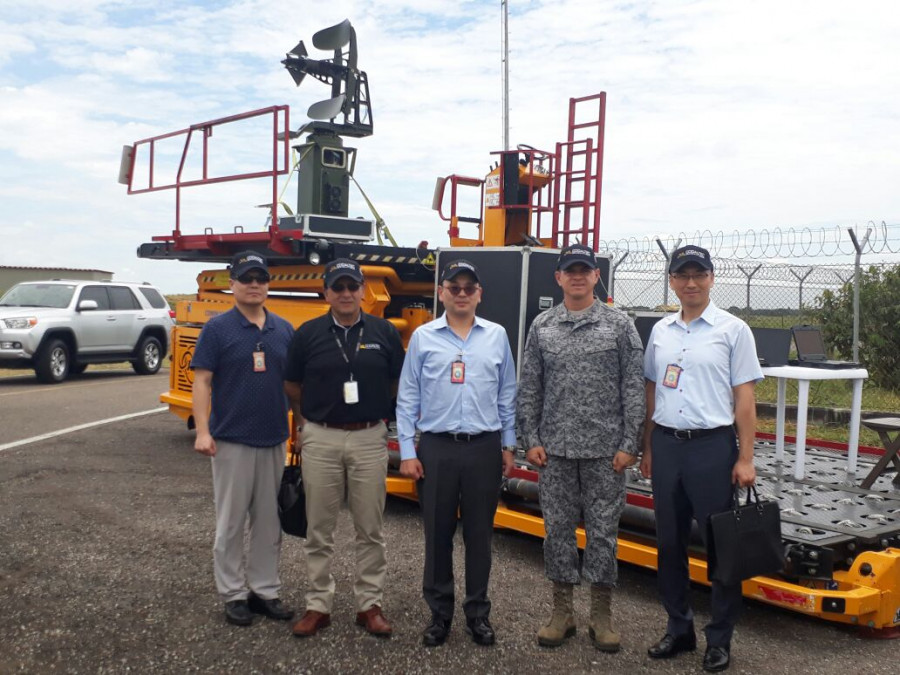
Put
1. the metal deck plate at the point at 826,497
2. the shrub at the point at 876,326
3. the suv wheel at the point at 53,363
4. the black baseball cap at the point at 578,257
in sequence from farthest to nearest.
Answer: the suv wheel at the point at 53,363
the shrub at the point at 876,326
the metal deck plate at the point at 826,497
the black baseball cap at the point at 578,257

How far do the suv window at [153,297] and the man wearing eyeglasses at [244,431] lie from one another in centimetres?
1286

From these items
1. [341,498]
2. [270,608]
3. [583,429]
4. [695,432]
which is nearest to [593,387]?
[583,429]

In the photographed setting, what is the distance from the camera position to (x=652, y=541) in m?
4.66

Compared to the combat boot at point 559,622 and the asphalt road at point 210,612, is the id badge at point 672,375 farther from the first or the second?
the asphalt road at point 210,612

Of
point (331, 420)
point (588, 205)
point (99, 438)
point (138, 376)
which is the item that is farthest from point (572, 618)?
point (138, 376)

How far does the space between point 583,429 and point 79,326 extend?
12545 mm

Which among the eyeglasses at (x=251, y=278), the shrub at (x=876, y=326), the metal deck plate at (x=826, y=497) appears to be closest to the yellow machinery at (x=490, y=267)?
the metal deck plate at (x=826, y=497)

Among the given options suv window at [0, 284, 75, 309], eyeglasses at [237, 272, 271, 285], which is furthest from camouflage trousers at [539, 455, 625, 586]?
suv window at [0, 284, 75, 309]

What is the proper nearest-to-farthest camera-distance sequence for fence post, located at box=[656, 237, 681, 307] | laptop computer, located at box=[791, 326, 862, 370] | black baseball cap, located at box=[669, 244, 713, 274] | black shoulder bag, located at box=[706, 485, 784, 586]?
black shoulder bag, located at box=[706, 485, 784, 586]
black baseball cap, located at box=[669, 244, 713, 274]
laptop computer, located at box=[791, 326, 862, 370]
fence post, located at box=[656, 237, 681, 307]

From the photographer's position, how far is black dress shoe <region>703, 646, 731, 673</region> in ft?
12.1

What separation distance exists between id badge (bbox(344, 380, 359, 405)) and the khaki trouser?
0.16 meters

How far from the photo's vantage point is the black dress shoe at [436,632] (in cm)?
388

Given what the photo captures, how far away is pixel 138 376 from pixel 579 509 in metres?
13.7

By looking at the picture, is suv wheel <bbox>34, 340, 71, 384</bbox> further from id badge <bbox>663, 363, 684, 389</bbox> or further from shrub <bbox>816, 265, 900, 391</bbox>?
id badge <bbox>663, 363, 684, 389</bbox>
